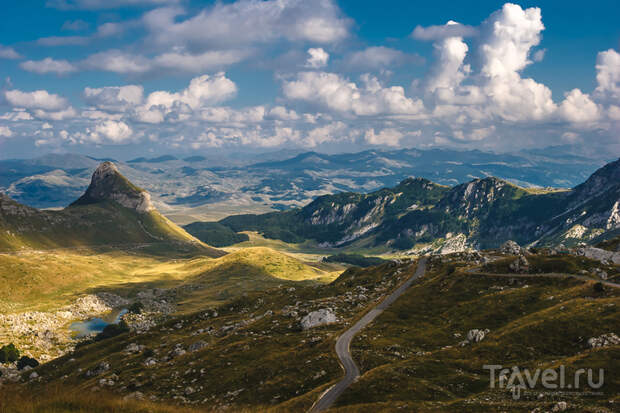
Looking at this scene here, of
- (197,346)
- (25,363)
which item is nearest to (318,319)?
(197,346)

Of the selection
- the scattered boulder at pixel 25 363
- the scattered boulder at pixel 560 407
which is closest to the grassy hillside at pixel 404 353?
the scattered boulder at pixel 560 407

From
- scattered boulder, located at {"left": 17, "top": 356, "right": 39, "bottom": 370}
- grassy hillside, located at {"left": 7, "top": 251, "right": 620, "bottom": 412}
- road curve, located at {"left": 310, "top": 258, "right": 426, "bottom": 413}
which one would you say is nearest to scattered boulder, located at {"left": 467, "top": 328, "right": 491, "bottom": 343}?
grassy hillside, located at {"left": 7, "top": 251, "right": 620, "bottom": 412}

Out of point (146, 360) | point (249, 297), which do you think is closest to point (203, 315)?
point (249, 297)

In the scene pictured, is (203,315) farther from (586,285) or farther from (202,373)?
(586,285)

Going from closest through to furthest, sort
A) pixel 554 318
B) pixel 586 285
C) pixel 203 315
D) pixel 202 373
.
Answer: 1. pixel 554 318
2. pixel 202 373
3. pixel 586 285
4. pixel 203 315

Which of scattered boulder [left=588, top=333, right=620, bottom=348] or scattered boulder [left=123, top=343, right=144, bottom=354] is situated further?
scattered boulder [left=123, top=343, right=144, bottom=354]

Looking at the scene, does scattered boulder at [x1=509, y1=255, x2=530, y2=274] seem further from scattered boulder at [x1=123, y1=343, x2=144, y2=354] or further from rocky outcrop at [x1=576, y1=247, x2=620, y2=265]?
scattered boulder at [x1=123, y1=343, x2=144, y2=354]
